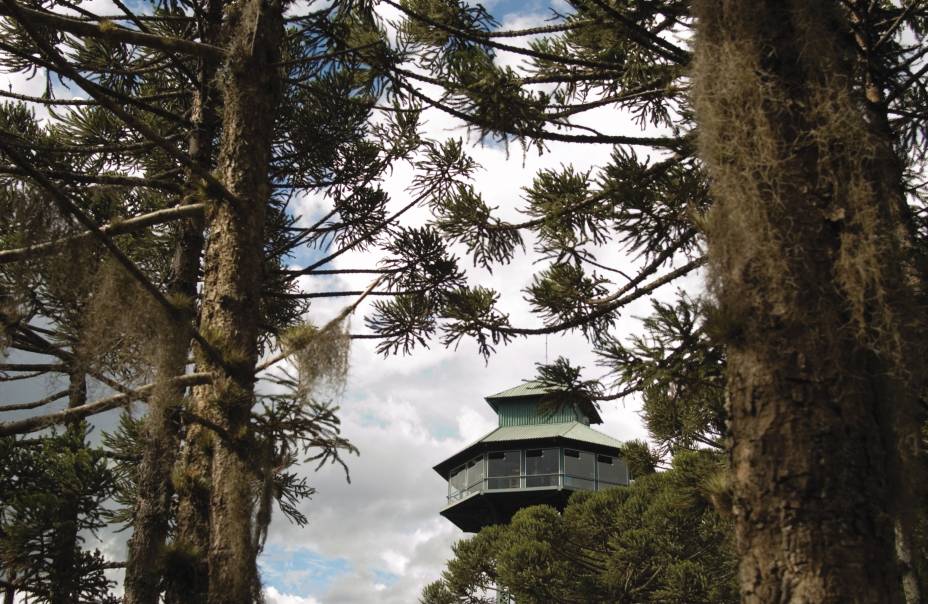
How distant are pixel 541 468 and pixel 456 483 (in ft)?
13.9

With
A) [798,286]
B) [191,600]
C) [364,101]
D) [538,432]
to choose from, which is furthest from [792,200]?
[538,432]

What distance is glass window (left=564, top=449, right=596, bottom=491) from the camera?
31.5 m

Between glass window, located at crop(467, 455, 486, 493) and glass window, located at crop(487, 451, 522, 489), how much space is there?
36 centimetres

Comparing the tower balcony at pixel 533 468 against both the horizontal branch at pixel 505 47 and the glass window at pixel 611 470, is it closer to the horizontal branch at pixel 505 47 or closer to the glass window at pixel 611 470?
the glass window at pixel 611 470

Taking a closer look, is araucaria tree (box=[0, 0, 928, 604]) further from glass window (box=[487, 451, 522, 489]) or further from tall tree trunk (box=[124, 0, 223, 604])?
glass window (box=[487, 451, 522, 489])

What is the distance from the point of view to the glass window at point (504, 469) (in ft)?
105

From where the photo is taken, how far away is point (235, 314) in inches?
189

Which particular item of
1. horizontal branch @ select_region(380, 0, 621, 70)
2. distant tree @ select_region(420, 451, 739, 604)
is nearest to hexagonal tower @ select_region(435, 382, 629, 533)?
distant tree @ select_region(420, 451, 739, 604)

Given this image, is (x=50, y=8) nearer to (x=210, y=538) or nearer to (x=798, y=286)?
(x=210, y=538)

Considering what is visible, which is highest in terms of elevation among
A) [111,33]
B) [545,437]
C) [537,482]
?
[545,437]

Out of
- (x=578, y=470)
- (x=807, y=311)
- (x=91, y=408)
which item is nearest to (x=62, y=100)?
(x=91, y=408)

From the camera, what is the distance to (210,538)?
4.39 metres

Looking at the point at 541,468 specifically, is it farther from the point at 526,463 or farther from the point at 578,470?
the point at 578,470

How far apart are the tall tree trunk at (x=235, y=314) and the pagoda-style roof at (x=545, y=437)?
2763 cm
